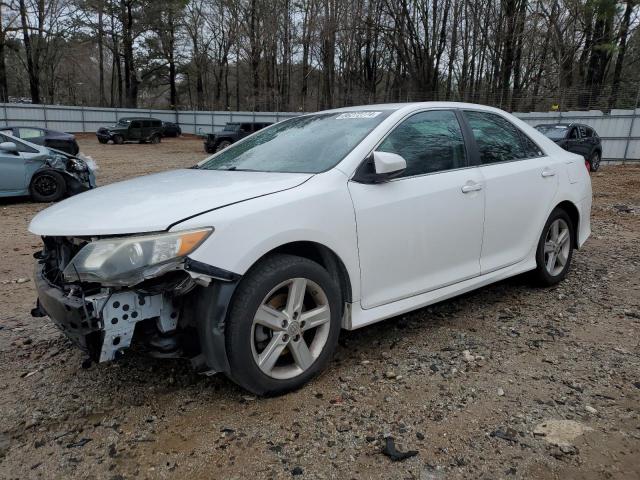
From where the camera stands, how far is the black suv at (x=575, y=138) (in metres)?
15.4

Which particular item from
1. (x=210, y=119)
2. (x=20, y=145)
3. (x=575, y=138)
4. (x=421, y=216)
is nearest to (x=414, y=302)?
(x=421, y=216)

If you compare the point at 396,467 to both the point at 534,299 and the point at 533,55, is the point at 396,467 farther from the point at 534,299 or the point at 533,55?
the point at 533,55

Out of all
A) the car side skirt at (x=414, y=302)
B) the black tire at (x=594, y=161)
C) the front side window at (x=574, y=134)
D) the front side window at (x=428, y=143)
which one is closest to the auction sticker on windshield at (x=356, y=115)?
the front side window at (x=428, y=143)

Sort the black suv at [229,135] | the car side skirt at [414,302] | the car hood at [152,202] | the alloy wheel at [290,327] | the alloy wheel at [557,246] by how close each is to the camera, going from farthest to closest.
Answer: the black suv at [229,135], the alloy wheel at [557,246], the car side skirt at [414,302], the alloy wheel at [290,327], the car hood at [152,202]

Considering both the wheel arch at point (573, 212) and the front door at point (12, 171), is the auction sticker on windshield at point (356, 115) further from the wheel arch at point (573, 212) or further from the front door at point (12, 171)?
the front door at point (12, 171)

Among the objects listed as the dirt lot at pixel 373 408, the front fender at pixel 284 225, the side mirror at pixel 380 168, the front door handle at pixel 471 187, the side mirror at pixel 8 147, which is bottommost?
the dirt lot at pixel 373 408

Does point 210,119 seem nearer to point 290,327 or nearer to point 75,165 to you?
point 75,165

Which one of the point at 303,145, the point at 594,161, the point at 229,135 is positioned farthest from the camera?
the point at 229,135

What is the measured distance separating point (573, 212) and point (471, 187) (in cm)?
164

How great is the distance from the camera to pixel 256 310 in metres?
2.44

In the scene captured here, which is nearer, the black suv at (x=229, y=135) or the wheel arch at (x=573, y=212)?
the wheel arch at (x=573, y=212)

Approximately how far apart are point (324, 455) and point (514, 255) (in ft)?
7.87

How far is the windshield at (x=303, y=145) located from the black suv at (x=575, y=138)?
44.6 ft

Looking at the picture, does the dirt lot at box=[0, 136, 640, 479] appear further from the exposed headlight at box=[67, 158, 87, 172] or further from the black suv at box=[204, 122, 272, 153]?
the black suv at box=[204, 122, 272, 153]
